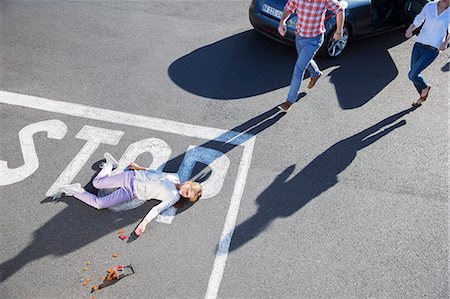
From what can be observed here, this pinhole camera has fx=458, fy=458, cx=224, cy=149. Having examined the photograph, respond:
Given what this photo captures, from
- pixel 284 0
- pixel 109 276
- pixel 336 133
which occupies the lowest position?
pixel 109 276

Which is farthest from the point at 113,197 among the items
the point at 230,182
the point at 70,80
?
the point at 70,80

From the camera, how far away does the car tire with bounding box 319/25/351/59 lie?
26.1 feet

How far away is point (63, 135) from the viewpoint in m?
6.41

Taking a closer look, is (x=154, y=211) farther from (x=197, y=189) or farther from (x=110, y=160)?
(x=110, y=160)

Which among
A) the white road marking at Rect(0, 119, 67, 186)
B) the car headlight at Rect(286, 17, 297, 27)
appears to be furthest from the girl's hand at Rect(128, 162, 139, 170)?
the car headlight at Rect(286, 17, 297, 27)

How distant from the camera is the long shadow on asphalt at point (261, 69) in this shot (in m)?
7.55

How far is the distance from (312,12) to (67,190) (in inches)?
156

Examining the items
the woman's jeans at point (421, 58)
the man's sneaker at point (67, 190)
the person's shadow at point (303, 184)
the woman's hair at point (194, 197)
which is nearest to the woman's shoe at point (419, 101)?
the woman's jeans at point (421, 58)

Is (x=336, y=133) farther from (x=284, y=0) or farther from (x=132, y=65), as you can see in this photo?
(x=132, y=65)

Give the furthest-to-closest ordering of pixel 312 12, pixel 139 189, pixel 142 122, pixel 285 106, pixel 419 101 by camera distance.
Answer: pixel 419 101, pixel 285 106, pixel 142 122, pixel 312 12, pixel 139 189

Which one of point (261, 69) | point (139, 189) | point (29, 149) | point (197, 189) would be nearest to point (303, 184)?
point (197, 189)

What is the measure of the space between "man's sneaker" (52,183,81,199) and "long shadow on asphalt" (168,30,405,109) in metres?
2.66

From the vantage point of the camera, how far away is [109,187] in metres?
5.65

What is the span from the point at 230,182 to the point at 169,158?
92cm
